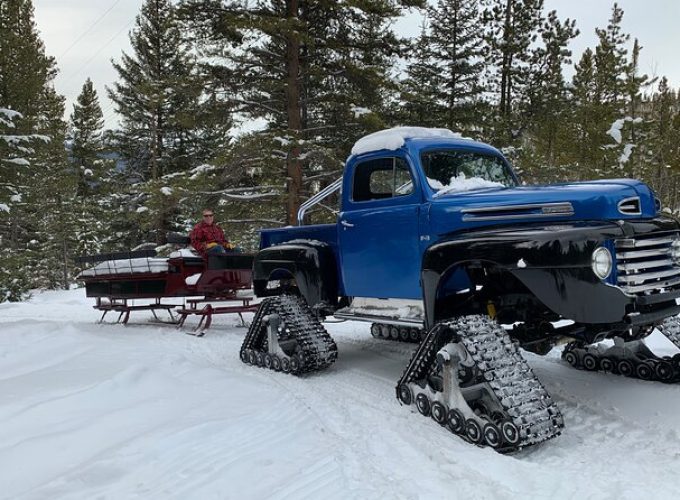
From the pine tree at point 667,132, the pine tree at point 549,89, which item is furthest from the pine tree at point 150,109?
the pine tree at point 667,132

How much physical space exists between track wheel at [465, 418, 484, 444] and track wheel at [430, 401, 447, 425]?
25 centimetres

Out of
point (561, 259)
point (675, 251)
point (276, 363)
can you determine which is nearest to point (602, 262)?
point (561, 259)

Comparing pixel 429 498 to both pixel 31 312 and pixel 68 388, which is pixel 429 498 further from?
pixel 31 312

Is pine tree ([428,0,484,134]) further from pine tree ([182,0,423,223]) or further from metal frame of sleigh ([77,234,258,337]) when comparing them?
metal frame of sleigh ([77,234,258,337])

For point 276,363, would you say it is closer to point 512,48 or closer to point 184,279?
point 184,279

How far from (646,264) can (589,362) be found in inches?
73.9

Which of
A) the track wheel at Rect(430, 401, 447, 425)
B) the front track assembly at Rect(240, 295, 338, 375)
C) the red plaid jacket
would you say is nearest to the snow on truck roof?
the front track assembly at Rect(240, 295, 338, 375)

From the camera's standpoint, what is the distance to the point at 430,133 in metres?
5.62

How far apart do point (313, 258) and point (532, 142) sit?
1604 cm

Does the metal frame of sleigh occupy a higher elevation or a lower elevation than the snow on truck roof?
lower

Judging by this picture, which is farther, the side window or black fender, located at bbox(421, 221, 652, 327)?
the side window

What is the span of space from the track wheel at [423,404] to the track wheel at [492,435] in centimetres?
62

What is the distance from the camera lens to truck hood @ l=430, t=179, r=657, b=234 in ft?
12.8

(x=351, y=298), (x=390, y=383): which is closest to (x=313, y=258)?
(x=351, y=298)
